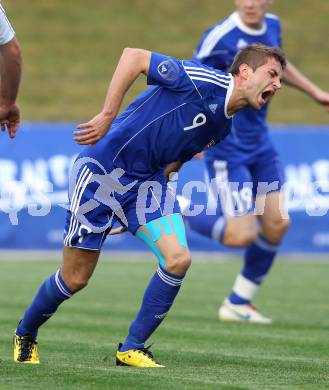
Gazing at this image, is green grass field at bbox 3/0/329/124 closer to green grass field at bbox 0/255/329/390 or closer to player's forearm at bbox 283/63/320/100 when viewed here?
green grass field at bbox 0/255/329/390

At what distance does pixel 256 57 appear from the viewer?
21.6 feet

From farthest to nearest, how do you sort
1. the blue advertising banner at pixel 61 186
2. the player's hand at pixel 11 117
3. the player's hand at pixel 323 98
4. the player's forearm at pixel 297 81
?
the blue advertising banner at pixel 61 186 < the player's forearm at pixel 297 81 < the player's hand at pixel 323 98 < the player's hand at pixel 11 117

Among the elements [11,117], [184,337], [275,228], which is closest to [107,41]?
[275,228]

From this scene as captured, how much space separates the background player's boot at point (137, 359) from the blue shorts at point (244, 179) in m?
3.42

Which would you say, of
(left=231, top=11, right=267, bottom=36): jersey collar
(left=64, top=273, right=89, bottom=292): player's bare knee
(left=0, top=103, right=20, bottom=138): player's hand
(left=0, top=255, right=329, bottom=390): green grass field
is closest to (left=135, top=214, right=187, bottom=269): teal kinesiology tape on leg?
(left=64, top=273, right=89, bottom=292): player's bare knee

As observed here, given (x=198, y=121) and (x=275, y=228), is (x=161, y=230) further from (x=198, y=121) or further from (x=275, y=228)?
(x=275, y=228)

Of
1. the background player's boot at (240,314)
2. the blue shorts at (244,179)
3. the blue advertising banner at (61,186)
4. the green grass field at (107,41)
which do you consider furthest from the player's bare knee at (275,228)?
the green grass field at (107,41)

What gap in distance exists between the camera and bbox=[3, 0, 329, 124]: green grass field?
24.7 meters

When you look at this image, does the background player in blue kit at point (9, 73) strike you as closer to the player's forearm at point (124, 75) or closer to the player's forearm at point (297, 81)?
the player's forearm at point (124, 75)

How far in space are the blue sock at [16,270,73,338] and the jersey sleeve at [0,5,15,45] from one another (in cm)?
139

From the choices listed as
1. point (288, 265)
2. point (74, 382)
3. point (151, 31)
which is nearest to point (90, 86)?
point (151, 31)

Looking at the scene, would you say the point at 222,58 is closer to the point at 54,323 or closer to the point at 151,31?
the point at 54,323

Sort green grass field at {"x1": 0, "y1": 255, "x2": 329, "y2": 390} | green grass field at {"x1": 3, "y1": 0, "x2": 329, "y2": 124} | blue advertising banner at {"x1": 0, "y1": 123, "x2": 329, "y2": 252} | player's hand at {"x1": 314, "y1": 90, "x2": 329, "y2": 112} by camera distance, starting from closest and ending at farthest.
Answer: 1. green grass field at {"x1": 0, "y1": 255, "x2": 329, "y2": 390}
2. player's hand at {"x1": 314, "y1": 90, "x2": 329, "y2": 112}
3. blue advertising banner at {"x1": 0, "y1": 123, "x2": 329, "y2": 252}
4. green grass field at {"x1": 3, "y1": 0, "x2": 329, "y2": 124}

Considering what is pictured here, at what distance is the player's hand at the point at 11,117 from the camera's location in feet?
22.5
